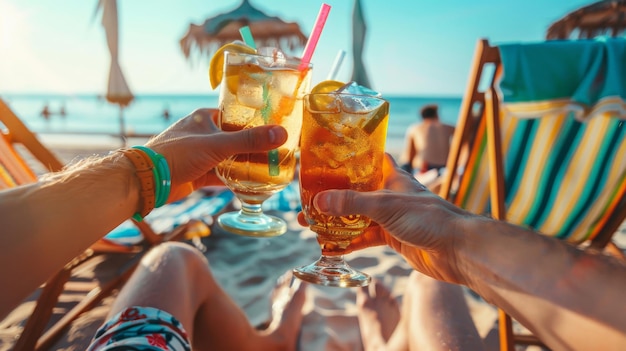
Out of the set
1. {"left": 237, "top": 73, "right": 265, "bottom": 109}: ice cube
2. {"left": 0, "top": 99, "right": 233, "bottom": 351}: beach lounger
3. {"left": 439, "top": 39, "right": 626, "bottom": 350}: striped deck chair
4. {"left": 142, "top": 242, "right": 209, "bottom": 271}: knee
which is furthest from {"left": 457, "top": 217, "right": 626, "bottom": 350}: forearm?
{"left": 0, "top": 99, "right": 233, "bottom": 351}: beach lounger

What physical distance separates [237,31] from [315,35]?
866cm

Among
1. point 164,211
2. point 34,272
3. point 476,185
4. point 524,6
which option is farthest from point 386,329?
point 524,6

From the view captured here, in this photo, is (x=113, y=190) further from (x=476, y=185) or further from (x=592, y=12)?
(x=592, y=12)

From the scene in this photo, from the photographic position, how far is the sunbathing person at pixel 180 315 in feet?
4.21

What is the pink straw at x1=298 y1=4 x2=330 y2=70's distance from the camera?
4.66 ft

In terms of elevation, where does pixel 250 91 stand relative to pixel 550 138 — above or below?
above

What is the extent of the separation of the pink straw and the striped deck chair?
49.1 inches

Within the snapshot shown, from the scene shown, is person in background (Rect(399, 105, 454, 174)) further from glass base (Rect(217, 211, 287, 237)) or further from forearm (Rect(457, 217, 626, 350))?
forearm (Rect(457, 217, 626, 350))

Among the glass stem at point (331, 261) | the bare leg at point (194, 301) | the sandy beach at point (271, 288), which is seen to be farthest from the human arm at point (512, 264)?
the sandy beach at point (271, 288)

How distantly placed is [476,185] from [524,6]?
46681mm

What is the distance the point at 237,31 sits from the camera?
9.52m

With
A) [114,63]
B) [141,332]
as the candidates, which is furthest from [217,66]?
[114,63]

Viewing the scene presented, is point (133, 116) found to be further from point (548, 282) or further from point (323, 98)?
point (548, 282)

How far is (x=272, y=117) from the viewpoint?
1.54m
